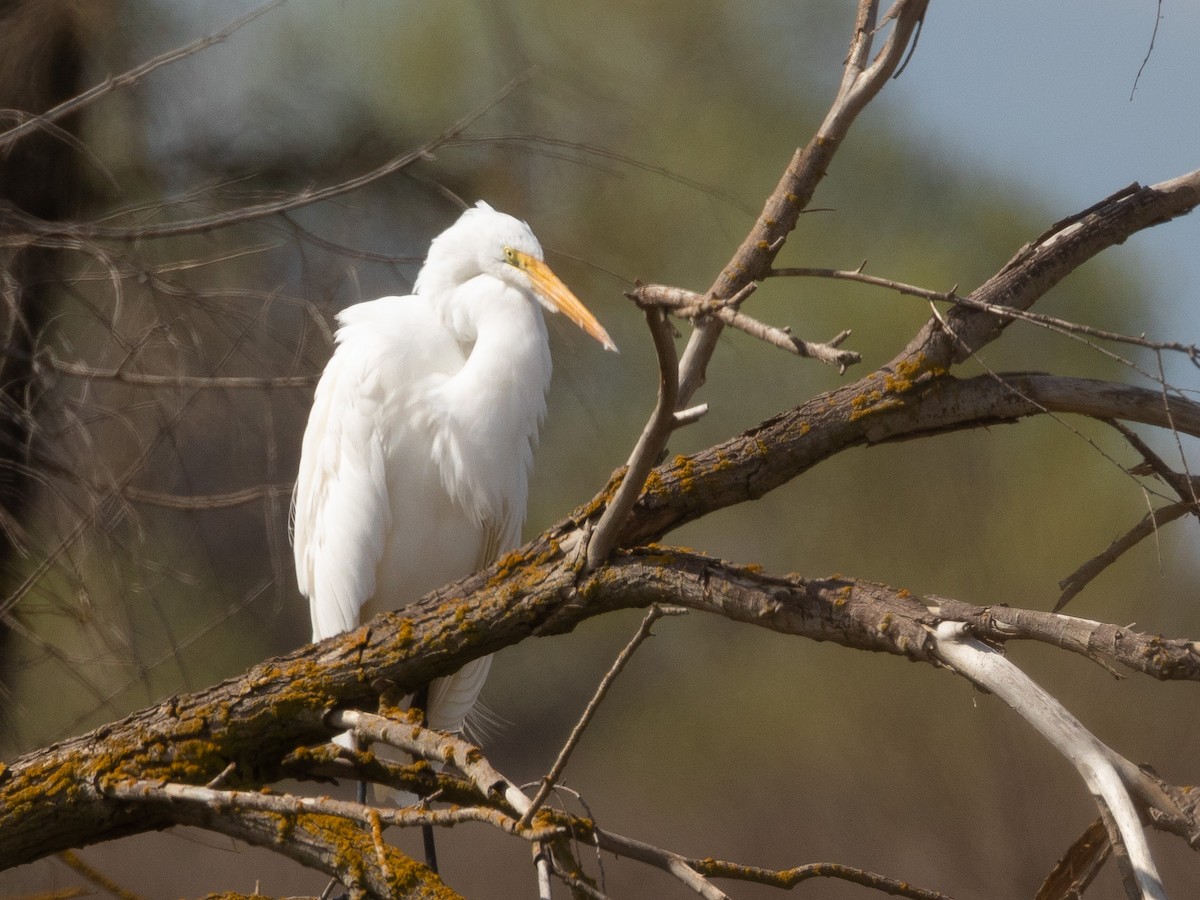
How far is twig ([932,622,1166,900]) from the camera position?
0.64 metres

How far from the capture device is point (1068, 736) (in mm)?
694

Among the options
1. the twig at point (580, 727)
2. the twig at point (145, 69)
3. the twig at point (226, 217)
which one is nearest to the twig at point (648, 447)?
the twig at point (580, 727)

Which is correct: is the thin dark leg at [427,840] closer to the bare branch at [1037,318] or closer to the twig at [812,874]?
the twig at [812,874]

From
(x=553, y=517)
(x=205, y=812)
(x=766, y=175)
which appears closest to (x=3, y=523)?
(x=205, y=812)

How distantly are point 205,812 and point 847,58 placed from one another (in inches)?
33.3

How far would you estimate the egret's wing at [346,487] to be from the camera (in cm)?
172

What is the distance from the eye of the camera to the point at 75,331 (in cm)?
200

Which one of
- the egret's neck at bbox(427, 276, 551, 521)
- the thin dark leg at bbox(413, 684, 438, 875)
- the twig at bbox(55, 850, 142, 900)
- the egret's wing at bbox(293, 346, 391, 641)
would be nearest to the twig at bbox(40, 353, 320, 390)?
the egret's wing at bbox(293, 346, 391, 641)

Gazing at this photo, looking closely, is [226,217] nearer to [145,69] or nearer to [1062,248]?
[145,69]

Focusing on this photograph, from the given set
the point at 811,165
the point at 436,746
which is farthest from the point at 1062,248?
the point at 436,746

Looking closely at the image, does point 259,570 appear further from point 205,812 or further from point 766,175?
point 766,175

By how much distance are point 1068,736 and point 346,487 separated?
125cm

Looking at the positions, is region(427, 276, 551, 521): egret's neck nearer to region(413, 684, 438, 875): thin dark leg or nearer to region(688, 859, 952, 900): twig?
region(413, 684, 438, 875): thin dark leg

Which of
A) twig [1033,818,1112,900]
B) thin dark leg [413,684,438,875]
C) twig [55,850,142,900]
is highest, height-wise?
thin dark leg [413,684,438,875]
